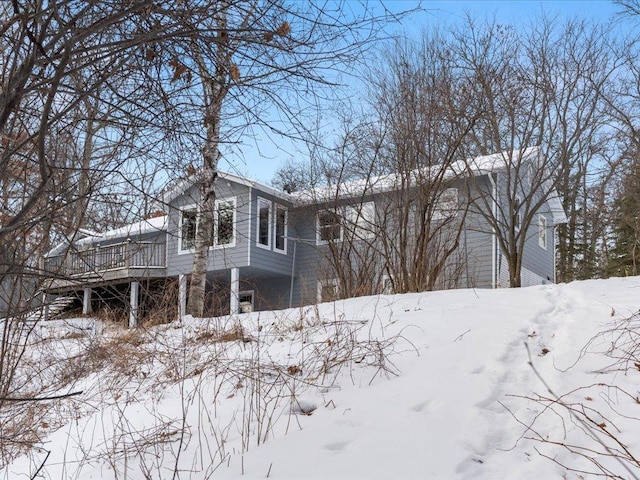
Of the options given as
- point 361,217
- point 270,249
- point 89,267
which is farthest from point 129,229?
point 270,249

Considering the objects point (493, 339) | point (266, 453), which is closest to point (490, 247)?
point (493, 339)

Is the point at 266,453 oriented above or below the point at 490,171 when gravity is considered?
below

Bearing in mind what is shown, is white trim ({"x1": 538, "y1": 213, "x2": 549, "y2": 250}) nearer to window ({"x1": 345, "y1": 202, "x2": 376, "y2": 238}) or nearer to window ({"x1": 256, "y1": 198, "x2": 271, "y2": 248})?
window ({"x1": 345, "y1": 202, "x2": 376, "y2": 238})

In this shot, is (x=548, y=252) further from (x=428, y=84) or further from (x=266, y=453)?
(x=266, y=453)

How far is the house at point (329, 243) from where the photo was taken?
173 inches

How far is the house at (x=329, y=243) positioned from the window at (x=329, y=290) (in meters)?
0.02

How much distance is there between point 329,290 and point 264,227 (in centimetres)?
782

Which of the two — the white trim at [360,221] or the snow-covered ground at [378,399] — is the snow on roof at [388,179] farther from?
the snow-covered ground at [378,399]

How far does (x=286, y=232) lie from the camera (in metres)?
16.7

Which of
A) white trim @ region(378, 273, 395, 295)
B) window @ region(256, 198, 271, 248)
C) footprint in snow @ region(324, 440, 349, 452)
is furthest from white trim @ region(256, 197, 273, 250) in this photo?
footprint in snow @ region(324, 440, 349, 452)

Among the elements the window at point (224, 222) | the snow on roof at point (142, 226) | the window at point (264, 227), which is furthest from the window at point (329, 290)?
the window at point (264, 227)

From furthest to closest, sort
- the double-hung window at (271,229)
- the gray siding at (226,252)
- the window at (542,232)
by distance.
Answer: the window at (542,232)
the double-hung window at (271,229)
the gray siding at (226,252)

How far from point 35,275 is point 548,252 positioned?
18.0m

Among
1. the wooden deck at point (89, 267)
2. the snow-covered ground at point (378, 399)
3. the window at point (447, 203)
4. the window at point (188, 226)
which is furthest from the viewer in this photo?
the window at point (447, 203)
